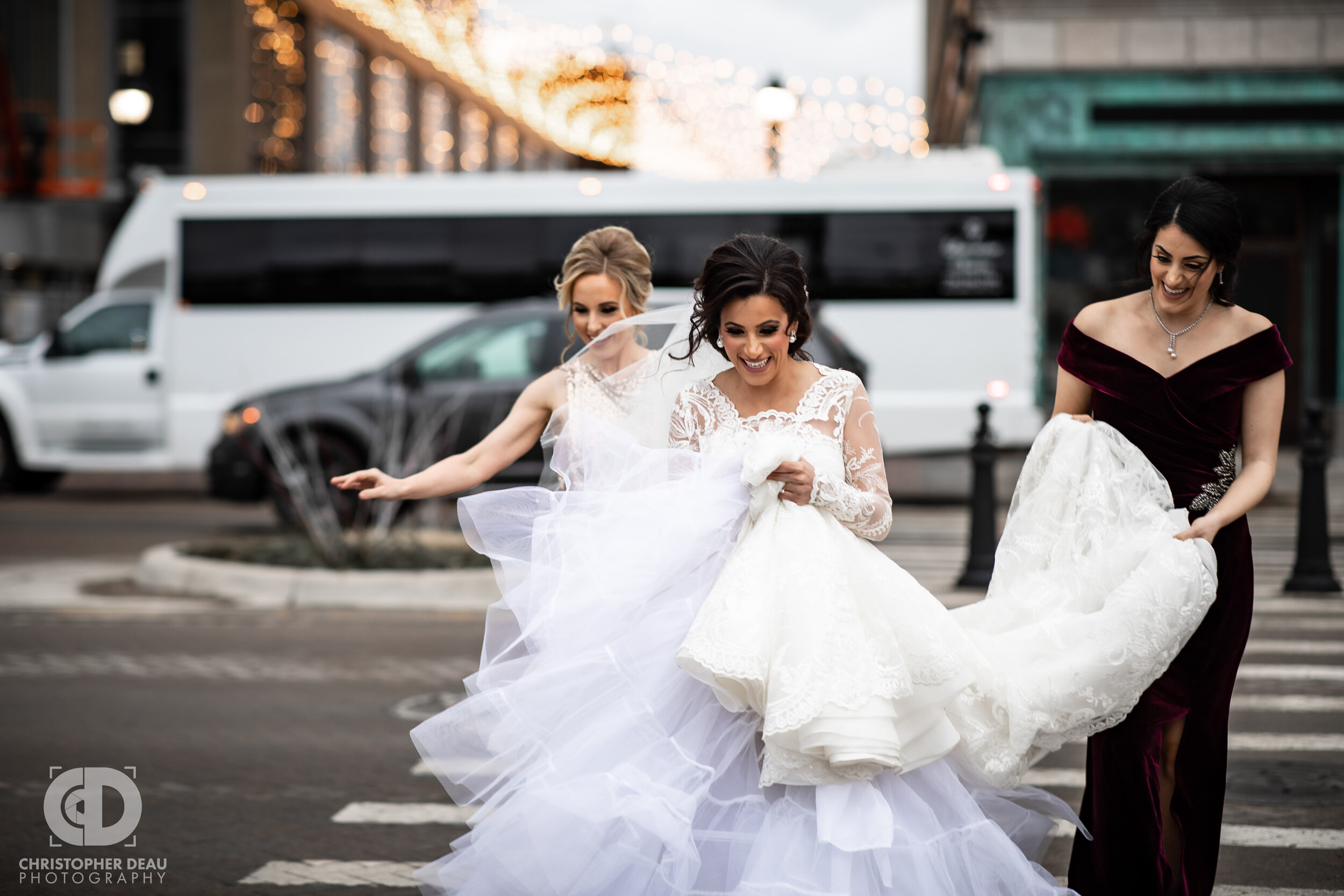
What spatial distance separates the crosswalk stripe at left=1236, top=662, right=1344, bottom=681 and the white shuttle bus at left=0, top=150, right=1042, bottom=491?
27.3ft

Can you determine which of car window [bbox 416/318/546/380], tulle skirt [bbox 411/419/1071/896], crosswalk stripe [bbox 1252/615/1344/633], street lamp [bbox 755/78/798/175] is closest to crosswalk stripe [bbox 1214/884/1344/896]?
tulle skirt [bbox 411/419/1071/896]

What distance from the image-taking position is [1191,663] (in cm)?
359

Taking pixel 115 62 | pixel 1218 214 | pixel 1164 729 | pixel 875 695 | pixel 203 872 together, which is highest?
pixel 115 62

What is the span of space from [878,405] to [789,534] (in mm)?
12807

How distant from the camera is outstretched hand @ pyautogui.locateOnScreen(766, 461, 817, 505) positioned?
3236mm

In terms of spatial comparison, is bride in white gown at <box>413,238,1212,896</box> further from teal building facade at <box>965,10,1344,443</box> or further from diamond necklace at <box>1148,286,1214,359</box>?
teal building facade at <box>965,10,1344,443</box>

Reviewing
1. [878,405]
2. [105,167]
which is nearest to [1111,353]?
[878,405]

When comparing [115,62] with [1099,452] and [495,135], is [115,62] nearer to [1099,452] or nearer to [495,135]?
[495,135]

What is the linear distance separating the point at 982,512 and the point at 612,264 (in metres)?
5.93

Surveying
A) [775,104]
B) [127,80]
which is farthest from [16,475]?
[127,80]

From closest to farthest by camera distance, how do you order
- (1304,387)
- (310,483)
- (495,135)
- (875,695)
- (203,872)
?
(875,695), (203,872), (310,483), (1304,387), (495,135)

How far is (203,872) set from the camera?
174 inches

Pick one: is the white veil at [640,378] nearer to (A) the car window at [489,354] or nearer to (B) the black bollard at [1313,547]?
(B) the black bollard at [1313,547]

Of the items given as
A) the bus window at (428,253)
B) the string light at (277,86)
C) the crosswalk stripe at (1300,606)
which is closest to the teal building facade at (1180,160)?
the bus window at (428,253)
